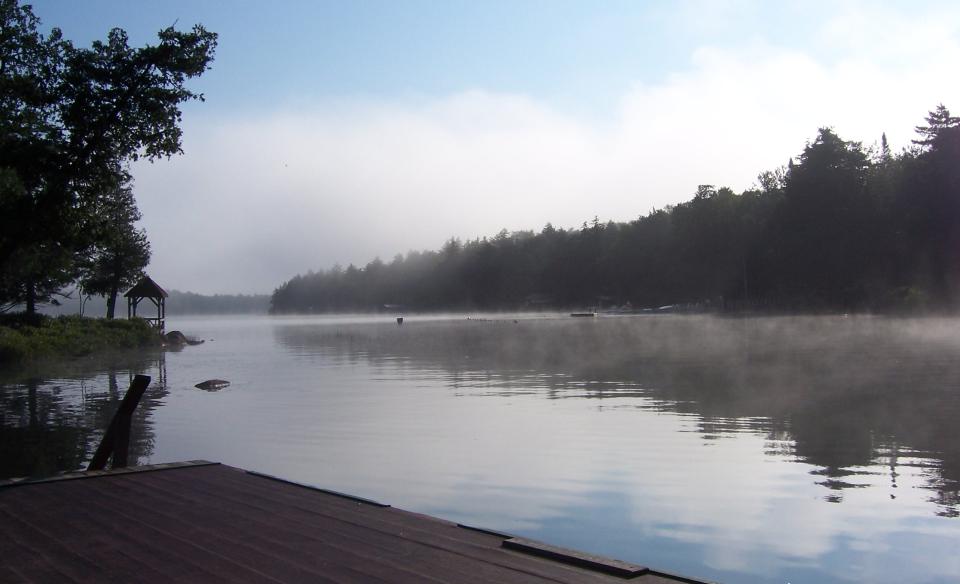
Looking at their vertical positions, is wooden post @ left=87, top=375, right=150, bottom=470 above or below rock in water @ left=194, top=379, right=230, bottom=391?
above

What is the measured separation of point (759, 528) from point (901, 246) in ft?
237

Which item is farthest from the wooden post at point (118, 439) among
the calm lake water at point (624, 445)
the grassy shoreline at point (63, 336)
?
the grassy shoreline at point (63, 336)

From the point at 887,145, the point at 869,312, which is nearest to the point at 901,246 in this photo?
the point at 869,312

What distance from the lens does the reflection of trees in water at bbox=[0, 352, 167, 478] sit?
493 inches

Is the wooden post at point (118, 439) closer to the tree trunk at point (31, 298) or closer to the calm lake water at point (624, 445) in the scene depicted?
the calm lake water at point (624, 445)

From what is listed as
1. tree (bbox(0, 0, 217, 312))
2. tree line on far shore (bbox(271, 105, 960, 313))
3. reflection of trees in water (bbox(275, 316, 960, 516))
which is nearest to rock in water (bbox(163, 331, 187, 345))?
reflection of trees in water (bbox(275, 316, 960, 516))

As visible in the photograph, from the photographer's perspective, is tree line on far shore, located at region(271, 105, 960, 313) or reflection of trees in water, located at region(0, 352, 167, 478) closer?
reflection of trees in water, located at region(0, 352, 167, 478)

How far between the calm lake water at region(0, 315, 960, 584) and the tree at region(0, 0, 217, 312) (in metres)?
4.93

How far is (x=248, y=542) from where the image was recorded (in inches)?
236

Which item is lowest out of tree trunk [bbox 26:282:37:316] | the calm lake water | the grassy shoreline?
the calm lake water

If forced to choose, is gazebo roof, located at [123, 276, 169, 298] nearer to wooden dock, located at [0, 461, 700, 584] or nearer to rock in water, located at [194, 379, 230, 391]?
rock in water, located at [194, 379, 230, 391]

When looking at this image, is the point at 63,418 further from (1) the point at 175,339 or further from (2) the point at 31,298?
(1) the point at 175,339

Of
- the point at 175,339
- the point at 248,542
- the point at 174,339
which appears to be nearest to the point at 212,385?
the point at 248,542

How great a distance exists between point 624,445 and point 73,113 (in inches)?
560
